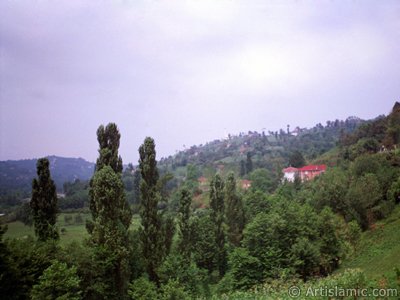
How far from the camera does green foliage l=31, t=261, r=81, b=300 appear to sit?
52.5 feet

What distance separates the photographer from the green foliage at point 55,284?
52.5 ft

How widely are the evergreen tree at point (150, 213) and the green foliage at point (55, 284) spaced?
31.2 feet

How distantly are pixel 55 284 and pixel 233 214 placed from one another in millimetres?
30717

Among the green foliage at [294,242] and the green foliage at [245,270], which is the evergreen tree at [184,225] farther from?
the green foliage at [294,242]

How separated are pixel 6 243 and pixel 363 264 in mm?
28236

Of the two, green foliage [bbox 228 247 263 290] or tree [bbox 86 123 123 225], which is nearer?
tree [bbox 86 123 123 225]

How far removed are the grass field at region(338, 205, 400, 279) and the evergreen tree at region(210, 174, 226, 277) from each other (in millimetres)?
13622

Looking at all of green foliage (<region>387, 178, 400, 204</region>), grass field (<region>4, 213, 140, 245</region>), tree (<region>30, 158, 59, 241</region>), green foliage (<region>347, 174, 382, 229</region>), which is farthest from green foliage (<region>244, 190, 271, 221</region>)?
tree (<region>30, 158, 59, 241</region>)

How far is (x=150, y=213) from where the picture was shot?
→ 26.5 meters

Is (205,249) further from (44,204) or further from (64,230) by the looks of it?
(64,230)

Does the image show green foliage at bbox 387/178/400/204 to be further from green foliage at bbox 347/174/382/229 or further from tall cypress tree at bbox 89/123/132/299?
tall cypress tree at bbox 89/123/132/299

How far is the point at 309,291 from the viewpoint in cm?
1517

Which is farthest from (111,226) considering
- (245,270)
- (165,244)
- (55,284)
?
(245,270)

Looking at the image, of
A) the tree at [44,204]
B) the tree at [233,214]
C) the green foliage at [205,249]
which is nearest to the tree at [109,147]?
the tree at [44,204]
